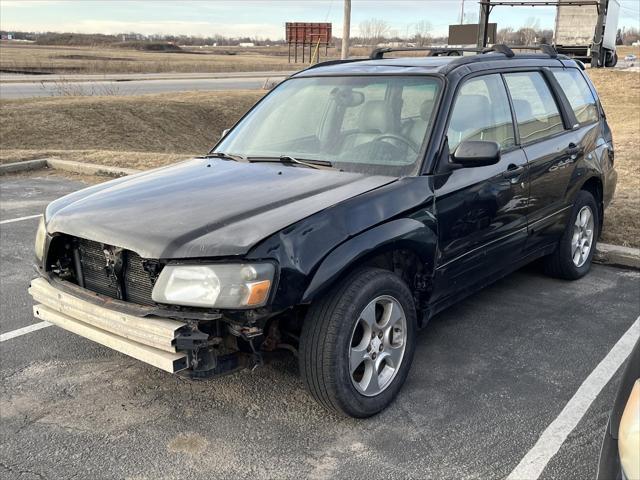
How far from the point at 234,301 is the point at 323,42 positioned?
4817 cm

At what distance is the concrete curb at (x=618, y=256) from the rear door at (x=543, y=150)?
1.07m

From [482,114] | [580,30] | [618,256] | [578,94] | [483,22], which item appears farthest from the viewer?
[580,30]

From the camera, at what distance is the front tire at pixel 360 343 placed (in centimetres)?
301

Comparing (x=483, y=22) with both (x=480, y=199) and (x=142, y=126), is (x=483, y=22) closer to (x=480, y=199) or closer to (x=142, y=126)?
(x=142, y=126)

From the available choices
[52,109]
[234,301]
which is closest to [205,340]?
[234,301]

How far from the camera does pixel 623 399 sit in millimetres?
1999

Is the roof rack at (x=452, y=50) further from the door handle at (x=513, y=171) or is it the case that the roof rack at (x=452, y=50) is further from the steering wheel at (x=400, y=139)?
the steering wheel at (x=400, y=139)

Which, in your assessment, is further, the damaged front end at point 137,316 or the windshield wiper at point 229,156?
the windshield wiper at point 229,156

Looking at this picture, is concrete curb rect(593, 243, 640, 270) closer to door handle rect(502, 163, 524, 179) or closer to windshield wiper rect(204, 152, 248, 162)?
door handle rect(502, 163, 524, 179)

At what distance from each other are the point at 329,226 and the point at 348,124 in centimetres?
125

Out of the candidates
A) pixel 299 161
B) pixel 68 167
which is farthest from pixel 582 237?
pixel 68 167

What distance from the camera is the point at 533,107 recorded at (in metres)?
4.69

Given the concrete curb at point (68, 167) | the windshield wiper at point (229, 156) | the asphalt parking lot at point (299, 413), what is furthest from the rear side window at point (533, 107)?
the concrete curb at point (68, 167)

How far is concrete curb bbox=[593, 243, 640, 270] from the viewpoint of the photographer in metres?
5.73
